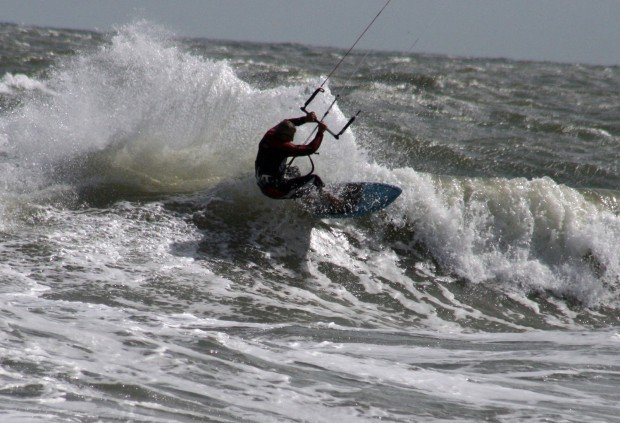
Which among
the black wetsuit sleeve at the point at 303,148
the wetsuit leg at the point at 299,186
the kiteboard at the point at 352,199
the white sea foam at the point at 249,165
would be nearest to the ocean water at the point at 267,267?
the white sea foam at the point at 249,165

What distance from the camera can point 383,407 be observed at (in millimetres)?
5141

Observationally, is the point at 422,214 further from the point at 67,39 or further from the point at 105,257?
the point at 67,39

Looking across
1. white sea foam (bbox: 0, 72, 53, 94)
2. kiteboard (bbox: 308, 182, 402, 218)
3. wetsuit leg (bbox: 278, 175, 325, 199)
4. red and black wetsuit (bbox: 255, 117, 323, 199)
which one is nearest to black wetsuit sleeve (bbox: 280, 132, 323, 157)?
red and black wetsuit (bbox: 255, 117, 323, 199)

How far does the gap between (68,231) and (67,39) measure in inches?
825

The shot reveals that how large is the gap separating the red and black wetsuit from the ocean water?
60cm

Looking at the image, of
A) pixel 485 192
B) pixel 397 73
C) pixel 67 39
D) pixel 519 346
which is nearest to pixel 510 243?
pixel 485 192

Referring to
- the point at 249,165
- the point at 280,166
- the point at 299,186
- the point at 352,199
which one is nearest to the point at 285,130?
the point at 280,166

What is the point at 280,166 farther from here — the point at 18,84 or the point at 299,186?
the point at 18,84

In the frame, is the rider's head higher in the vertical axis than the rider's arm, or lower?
higher

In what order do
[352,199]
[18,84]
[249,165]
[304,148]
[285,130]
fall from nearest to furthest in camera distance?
[304,148], [285,130], [352,199], [249,165], [18,84]

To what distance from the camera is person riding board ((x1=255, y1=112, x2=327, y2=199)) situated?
8789mm

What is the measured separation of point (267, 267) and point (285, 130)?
4.73 ft

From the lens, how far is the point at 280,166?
9.04 m

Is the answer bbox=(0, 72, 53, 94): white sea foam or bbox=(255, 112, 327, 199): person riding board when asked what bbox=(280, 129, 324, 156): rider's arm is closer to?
bbox=(255, 112, 327, 199): person riding board
